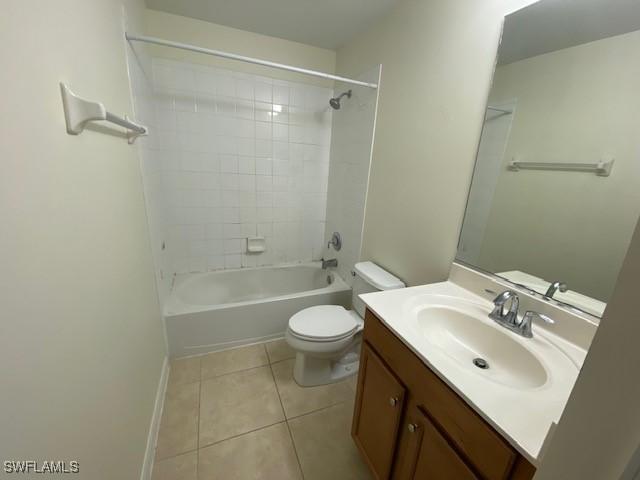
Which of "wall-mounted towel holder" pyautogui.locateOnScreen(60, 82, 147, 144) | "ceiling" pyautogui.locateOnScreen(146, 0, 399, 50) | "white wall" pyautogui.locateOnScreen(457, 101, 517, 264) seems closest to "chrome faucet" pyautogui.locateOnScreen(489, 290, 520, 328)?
"white wall" pyautogui.locateOnScreen(457, 101, 517, 264)

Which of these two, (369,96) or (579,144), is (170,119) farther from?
(579,144)

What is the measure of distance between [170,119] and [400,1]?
5.79 feet

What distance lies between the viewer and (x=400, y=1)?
57.8 inches

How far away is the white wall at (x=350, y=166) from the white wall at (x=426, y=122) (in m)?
0.11

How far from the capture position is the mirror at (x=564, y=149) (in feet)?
2.45

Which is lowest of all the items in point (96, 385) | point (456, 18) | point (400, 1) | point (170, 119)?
point (96, 385)

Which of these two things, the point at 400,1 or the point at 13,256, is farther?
the point at 400,1

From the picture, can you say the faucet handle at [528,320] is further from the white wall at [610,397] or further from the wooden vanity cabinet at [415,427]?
the white wall at [610,397]

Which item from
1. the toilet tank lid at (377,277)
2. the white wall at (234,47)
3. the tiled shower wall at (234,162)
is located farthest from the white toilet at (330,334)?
the white wall at (234,47)

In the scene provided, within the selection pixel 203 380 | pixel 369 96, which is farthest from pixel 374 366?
pixel 369 96

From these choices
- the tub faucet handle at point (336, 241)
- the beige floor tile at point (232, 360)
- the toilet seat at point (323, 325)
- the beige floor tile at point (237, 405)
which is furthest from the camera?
the tub faucet handle at point (336, 241)

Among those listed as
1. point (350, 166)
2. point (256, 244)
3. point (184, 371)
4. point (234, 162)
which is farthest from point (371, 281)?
point (234, 162)

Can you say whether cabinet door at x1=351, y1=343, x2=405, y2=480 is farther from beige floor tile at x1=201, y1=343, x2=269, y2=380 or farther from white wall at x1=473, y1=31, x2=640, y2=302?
beige floor tile at x1=201, y1=343, x2=269, y2=380

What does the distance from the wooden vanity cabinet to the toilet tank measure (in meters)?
0.49
